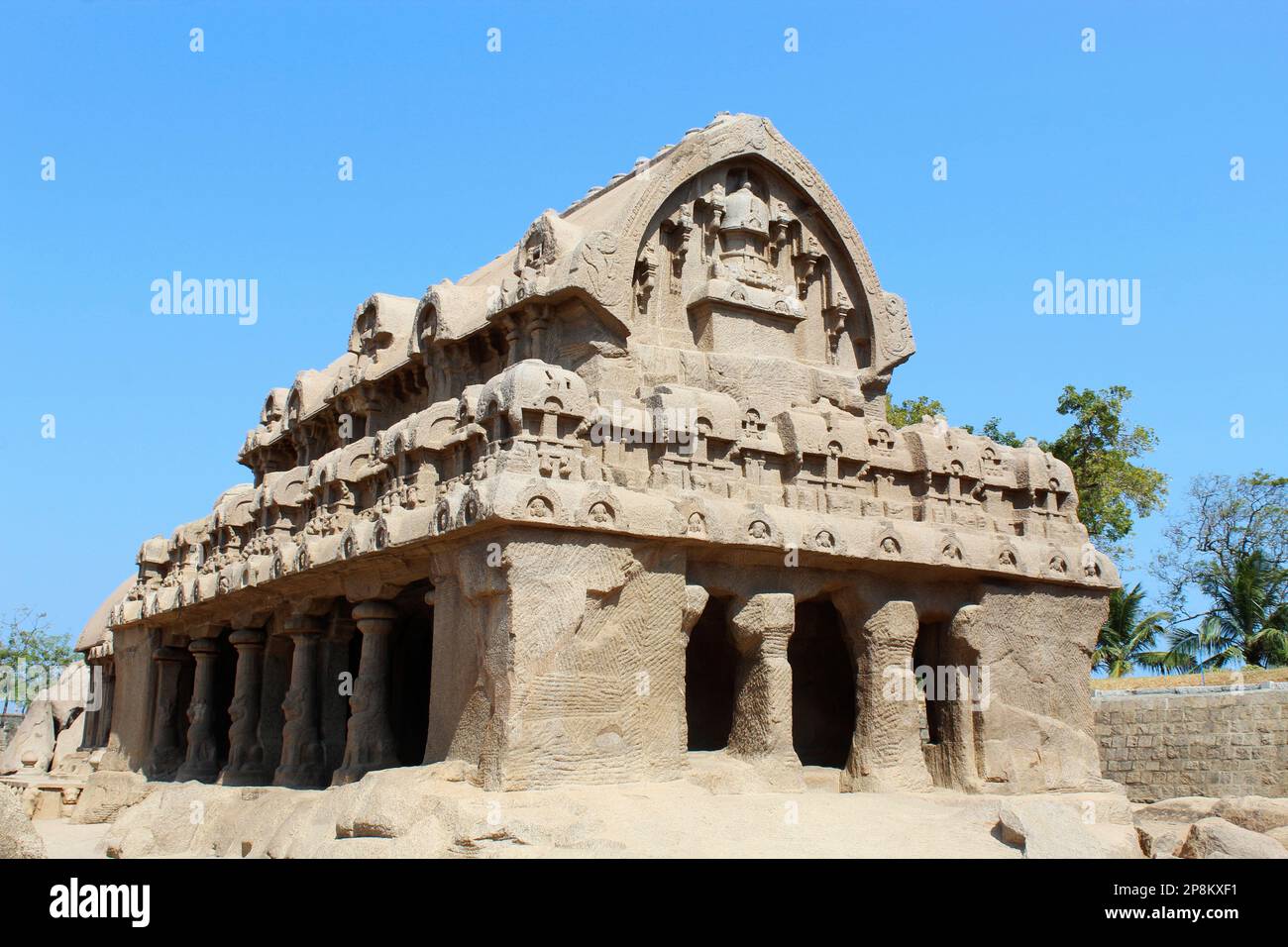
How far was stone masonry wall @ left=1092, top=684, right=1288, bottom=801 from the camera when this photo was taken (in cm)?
1869

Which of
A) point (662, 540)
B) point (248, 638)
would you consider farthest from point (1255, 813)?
point (248, 638)

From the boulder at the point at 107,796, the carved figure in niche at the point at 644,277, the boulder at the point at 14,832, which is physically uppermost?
the carved figure in niche at the point at 644,277

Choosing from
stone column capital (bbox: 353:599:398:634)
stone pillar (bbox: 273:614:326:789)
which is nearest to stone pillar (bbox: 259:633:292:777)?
stone pillar (bbox: 273:614:326:789)

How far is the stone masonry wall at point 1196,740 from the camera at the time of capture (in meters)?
18.7

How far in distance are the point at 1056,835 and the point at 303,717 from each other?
358 inches

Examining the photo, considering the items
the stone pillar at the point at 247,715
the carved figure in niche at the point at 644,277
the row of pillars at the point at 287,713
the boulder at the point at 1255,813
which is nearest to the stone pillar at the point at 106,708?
the row of pillars at the point at 287,713

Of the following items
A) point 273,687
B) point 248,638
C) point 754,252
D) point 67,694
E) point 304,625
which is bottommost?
point 67,694

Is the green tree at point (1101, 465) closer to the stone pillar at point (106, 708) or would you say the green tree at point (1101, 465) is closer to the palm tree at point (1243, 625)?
the palm tree at point (1243, 625)

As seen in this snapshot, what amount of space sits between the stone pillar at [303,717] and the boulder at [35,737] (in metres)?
16.7

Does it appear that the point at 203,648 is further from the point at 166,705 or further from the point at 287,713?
the point at 287,713

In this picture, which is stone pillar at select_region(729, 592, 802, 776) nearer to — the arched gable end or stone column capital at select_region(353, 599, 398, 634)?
the arched gable end

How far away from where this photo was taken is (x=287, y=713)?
→ 16594 millimetres

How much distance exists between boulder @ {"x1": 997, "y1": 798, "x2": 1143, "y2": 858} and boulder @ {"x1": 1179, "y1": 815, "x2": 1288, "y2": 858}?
2.02 feet
